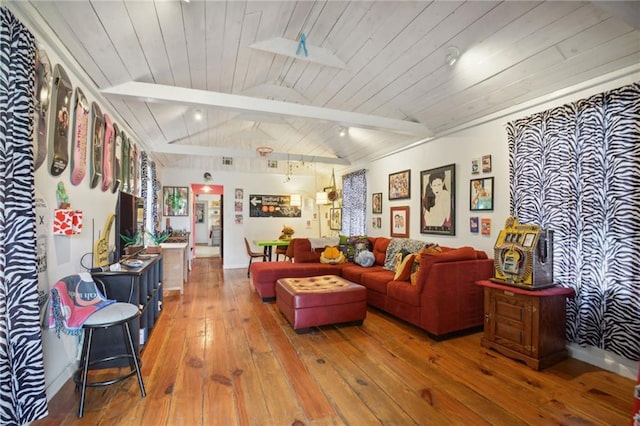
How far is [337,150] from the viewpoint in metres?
6.84

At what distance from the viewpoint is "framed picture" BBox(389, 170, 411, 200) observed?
5.15 meters

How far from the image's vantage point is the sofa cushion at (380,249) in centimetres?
520

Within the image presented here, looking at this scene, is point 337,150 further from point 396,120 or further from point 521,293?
point 521,293

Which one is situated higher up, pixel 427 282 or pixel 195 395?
pixel 427 282

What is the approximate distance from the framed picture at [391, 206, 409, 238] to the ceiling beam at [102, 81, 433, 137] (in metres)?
1.48

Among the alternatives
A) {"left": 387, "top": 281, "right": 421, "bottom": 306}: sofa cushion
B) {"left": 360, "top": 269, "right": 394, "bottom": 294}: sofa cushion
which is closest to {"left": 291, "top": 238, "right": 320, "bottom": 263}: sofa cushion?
{"left": 360, "top": 269, "right": 394, "bottom": 294}: sofa cushion

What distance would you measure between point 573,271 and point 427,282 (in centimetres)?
131

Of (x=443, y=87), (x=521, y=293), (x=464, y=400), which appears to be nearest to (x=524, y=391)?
(x=464, y=400)

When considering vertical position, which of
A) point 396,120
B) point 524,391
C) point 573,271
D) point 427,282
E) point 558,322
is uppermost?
point 396,120

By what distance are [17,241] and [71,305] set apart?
1.94 feet

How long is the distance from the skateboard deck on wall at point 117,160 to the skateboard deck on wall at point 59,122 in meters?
1.25

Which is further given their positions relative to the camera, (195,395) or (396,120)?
(396,120)

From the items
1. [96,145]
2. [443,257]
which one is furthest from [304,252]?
[96,145]

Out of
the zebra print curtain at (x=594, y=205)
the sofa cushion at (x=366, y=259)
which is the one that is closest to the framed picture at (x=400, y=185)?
the sofa cushion at (x=366, y=259)
